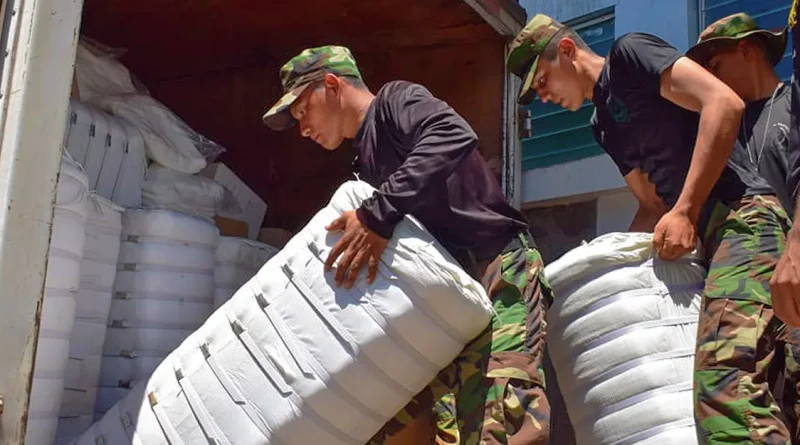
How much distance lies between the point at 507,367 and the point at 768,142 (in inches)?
37.4

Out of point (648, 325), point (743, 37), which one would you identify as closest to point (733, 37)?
point (743, 37)

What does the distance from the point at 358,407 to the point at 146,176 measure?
1.70 m

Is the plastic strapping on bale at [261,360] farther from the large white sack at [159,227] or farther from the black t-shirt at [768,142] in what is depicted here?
the black t-shirt at [768,142]

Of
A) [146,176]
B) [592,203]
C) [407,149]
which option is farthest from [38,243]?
[592,203]

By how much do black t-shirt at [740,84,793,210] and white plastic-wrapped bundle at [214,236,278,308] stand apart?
5.86 ft

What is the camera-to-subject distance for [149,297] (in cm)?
286

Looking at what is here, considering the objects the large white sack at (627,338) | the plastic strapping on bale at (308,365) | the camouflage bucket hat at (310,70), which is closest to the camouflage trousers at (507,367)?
the large white sack at (627,338)

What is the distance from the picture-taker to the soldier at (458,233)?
2.01 meters

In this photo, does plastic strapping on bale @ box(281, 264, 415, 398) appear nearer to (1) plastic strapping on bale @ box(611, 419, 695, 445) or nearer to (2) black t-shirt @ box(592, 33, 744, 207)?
(1) plastic strapping on bale @ box(611, 419, 695, 445)

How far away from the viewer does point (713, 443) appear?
6.05ft

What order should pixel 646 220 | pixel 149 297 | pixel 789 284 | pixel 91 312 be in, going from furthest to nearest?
pixel 149 297 < pixel 91 312 < pixel 646 220 < pixel 789 284

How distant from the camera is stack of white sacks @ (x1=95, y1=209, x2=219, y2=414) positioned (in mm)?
2820

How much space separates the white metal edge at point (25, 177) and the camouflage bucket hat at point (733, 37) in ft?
5.66

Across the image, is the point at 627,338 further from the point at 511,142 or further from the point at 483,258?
the point at 511,142
